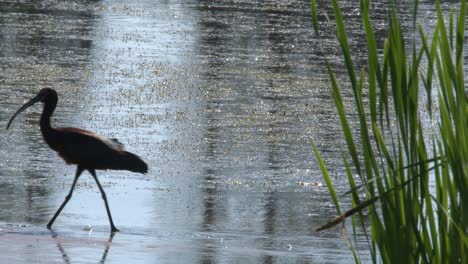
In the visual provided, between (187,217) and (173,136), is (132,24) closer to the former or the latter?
(173,136)

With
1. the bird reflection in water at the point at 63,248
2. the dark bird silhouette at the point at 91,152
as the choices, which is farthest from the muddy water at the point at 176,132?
the dark bird silhouette at the point at 91,152

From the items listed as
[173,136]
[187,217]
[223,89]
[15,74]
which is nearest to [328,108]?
[223,89]

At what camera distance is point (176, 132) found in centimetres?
1093

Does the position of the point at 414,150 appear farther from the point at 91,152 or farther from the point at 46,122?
the point at 46,122

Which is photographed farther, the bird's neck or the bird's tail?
the bird's neck

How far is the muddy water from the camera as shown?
7.41 metres

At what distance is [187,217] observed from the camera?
26.7 ft

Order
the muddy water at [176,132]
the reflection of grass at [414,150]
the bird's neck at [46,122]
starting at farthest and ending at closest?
the bird's neck at [46,122] → the muddy water at [176,132] → the reflection of grass at [414,150]

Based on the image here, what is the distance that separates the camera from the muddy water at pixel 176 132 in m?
7.41

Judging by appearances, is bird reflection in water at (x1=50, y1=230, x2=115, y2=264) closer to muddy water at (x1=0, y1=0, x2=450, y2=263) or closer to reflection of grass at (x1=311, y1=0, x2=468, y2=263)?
muddy water at (x1=0, y1=0, x2=450, y2=263)

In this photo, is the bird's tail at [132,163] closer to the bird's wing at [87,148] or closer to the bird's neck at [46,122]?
the bird's wing at [87,148]

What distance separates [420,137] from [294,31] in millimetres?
15308

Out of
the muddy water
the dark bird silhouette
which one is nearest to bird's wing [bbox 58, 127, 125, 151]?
the dark bird silhouette

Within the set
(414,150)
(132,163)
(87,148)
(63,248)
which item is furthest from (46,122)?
(414,150)
